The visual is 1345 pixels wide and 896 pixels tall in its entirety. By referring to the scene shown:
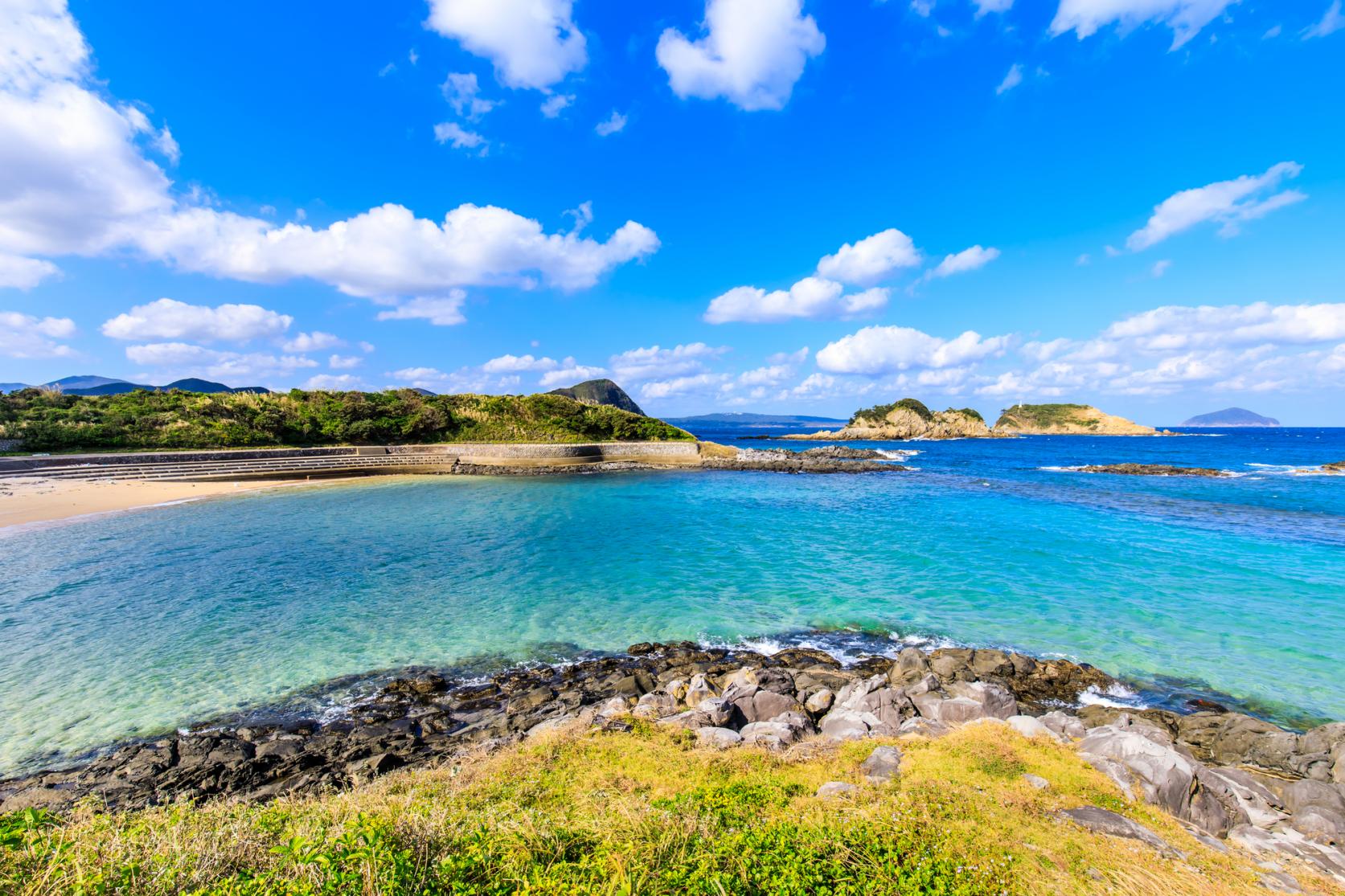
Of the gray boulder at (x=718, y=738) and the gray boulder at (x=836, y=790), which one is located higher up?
the gray boulder at (x=836, y=790)

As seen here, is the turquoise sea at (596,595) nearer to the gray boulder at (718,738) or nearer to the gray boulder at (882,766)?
the gray boulder at (718,738)

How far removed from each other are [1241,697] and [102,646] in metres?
21.7

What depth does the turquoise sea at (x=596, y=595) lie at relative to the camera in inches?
376

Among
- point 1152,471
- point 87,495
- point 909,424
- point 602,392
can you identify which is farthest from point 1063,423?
point 87,495

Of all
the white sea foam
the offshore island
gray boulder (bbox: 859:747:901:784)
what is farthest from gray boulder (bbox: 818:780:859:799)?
the white sea foam

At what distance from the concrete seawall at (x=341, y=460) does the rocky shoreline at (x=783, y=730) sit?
1430 inches

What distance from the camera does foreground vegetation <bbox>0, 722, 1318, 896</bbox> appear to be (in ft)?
12.0

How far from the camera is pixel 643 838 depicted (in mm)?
4391

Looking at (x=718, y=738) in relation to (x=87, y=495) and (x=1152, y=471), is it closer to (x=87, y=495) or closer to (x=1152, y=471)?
(x=87, y=495)

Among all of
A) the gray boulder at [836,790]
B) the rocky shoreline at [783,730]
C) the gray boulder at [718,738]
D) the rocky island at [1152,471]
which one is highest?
the rocky island at [1152,471]

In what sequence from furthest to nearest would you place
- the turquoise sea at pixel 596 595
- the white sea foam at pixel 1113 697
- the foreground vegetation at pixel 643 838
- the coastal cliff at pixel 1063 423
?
the coastal cliff at pixel 1063 423 < the turquoise sea at pixel 596 595 < the white sea foam at pixel 1113 697 < the foreground vegetation at pixel 643 838

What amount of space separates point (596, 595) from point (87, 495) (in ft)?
106

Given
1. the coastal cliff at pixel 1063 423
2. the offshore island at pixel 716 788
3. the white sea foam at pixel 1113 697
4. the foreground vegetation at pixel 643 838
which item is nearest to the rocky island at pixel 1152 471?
the white sea foam at pixel 1113 697

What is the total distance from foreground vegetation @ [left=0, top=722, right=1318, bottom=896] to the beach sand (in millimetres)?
28517
